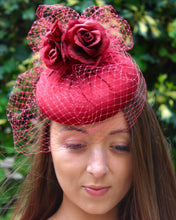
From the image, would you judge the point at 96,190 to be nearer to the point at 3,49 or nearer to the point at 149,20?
the point at 149,20

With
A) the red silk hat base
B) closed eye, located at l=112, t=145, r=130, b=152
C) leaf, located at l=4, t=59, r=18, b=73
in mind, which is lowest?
leaf, located at l=4, t=59, r=18, b=73

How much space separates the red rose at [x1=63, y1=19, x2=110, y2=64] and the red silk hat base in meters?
0.04

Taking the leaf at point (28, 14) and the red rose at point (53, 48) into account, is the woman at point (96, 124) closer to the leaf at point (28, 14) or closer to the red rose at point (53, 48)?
the red rose at point (53, 48)

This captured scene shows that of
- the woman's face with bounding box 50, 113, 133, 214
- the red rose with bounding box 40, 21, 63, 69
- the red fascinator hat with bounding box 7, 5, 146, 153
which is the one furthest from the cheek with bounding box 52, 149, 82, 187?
the red rose with bounding box 40, 21, 63, 69

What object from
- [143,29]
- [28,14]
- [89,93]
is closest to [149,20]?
[143,29]

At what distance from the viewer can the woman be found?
105 cm

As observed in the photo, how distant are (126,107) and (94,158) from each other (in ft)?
0.72

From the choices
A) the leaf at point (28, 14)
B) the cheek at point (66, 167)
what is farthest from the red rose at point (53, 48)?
the leaf at point (28, 14)

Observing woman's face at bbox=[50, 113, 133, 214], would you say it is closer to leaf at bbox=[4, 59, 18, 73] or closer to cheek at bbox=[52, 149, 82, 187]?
cheek at bbox=[52, 149, 82, 187]

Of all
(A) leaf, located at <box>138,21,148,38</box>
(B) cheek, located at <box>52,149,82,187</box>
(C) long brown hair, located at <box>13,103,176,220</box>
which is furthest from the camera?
(A) leaf, located at <box>138,21,148,38</box>

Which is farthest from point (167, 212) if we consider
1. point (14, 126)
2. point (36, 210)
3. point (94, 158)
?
point (14, 126)

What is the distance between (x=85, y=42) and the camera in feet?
3.35

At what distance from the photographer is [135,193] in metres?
1.30

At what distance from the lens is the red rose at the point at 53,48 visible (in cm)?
106
